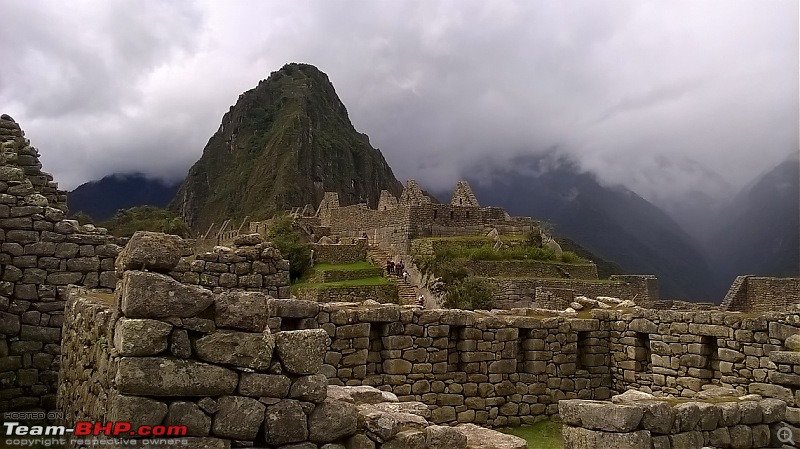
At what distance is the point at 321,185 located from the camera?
167 meters

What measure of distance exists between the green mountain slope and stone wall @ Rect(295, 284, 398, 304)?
356 feet

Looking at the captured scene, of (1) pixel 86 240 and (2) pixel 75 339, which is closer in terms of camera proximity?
(2) pixel 75 339

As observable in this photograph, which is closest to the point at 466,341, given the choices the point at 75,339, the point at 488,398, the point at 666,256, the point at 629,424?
the point at 488,398

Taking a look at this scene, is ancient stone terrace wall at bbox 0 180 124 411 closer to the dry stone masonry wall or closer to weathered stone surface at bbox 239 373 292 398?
the dry stone masonry wall

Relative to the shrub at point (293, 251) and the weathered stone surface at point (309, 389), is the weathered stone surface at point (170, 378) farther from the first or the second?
the shrub at point (293, 251)

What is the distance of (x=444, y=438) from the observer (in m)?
5.27

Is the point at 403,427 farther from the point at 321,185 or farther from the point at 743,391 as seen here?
the point at 321,185

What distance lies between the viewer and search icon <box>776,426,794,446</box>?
25.5 feet

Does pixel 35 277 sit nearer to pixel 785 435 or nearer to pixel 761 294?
pixel 785 435

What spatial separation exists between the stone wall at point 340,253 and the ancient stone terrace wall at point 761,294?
70.4 ft

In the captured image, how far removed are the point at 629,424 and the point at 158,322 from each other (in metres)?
4.90

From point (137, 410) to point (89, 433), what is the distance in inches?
43.3

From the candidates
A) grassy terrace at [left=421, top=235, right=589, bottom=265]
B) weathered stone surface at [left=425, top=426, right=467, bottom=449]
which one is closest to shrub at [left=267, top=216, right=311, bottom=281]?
grassy terrace at [left=421, top=235, right=589, bottom=265]

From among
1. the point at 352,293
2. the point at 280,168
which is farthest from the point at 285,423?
the point at 280,168
